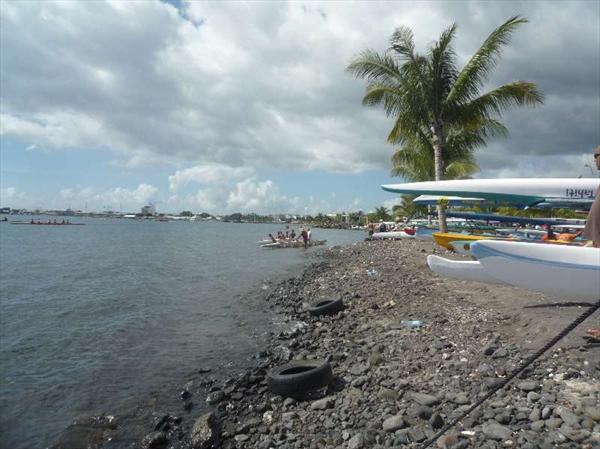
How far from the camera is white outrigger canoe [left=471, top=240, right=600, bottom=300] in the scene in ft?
13.4

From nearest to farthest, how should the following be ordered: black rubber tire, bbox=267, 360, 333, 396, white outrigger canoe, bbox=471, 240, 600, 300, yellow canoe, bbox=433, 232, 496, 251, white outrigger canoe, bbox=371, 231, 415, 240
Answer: white outrigger canoe, bbox=471, 240, 600, 300 → black rubber tire, bbox=267, 360, 333, 396 → yellow canoe, bbox=433, 232, 496, 251 → white outrigger canoe, bbox=371, 231, 415, 240

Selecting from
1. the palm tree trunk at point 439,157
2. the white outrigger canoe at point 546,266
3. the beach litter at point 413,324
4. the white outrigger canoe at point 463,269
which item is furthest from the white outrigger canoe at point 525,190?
the palm tree trunk at point 439,157

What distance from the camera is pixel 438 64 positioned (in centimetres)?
1838

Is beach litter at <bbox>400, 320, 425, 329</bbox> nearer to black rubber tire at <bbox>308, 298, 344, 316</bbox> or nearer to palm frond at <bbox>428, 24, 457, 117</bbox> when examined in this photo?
black rubber tire at <bbox>308, 298, 344, 316</bbox>

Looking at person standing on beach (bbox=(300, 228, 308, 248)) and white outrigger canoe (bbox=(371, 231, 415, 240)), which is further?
person standing on beach (bbox=(300, 228, 308, 248))

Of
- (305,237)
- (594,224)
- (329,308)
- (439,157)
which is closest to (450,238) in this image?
(439,157)

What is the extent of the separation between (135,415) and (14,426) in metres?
2.08

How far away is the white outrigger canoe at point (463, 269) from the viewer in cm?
602

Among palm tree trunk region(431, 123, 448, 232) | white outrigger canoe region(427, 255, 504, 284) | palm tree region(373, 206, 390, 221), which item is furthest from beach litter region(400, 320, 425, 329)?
palm tree region(373, 206, 390, 221)

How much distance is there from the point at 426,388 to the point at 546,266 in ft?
8.40

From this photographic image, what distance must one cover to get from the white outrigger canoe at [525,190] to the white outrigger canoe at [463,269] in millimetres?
1174

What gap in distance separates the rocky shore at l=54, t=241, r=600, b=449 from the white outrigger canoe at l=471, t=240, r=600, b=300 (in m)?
1.44

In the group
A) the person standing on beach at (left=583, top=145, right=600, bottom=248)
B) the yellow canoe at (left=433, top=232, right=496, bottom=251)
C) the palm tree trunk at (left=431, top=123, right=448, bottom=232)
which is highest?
the palm tree trunk at (left=431, top=123, right=448, bottom=232)

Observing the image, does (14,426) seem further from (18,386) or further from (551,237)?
(551,237)
